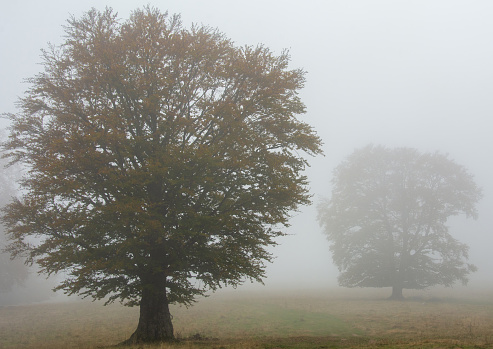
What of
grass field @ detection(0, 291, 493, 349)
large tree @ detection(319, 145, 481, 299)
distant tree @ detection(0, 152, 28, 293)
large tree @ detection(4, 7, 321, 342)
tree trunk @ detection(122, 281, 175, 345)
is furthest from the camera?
distant tree @ detection(0, 152, 28, 293)

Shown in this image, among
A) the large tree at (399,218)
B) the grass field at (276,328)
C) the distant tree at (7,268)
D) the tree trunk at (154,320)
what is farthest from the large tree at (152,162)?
the distant tree at (7,268)

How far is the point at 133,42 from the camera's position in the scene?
1441cm

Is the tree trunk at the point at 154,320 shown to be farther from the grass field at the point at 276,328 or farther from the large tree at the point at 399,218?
the large tree at the point at 399,218

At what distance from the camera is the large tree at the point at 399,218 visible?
119 ft

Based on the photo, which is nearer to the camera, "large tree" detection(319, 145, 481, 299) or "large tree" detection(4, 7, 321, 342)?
"large tree" detection(4, 7, 321, 342)

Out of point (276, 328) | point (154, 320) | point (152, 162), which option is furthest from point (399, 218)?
point (152, 162)

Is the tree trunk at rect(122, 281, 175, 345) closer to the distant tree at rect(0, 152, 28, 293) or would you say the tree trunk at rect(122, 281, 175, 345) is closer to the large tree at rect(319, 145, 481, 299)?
the large tree at rect(319, 145, 481, 299)

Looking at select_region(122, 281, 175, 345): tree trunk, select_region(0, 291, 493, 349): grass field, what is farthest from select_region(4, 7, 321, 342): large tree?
select_region(0, 291, 493, 349): grass field

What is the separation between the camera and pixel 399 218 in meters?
38.7

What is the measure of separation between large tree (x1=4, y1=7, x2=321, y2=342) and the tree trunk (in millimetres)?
45

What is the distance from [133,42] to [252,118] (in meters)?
6.03

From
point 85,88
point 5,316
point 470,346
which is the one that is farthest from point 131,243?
point 5,316

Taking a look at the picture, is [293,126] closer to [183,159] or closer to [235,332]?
[183,159]

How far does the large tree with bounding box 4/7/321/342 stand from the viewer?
12930 mm
